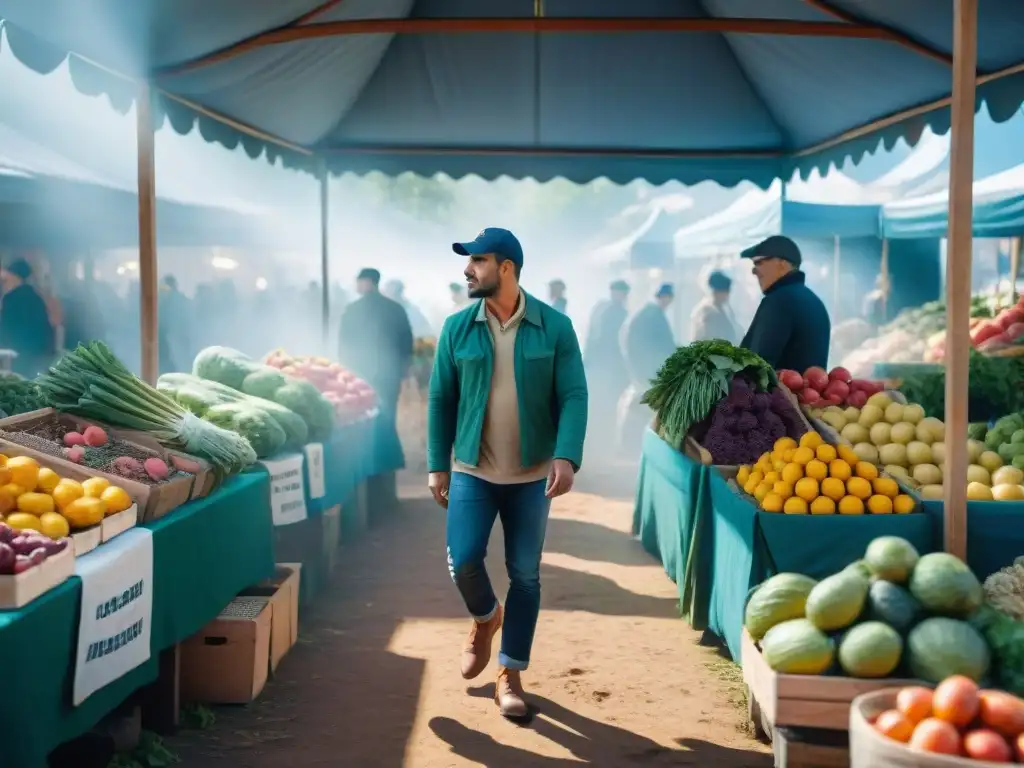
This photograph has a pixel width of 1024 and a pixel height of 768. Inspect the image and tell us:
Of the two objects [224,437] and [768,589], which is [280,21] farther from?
[768,589]

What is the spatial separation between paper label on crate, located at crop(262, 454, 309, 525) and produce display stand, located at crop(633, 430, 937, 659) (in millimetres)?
2175

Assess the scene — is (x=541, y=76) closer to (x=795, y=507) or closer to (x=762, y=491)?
(x=762, y=491)

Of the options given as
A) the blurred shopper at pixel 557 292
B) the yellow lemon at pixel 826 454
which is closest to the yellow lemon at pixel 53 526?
the yellow lemon at pixel 826 454

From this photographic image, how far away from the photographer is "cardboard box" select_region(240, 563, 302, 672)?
205 inches

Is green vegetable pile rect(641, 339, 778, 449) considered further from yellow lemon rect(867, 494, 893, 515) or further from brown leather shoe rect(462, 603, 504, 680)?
brown leather shoe rect(462, 603, 504, 680)

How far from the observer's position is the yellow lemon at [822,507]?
181 inches

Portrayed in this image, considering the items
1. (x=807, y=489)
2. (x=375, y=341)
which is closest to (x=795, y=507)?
(x=807, y=489)

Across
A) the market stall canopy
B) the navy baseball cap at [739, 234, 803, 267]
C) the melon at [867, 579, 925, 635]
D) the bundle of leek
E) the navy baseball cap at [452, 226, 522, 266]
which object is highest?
the market stall canopy

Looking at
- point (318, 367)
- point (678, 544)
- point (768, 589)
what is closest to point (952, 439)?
point (768, 589)

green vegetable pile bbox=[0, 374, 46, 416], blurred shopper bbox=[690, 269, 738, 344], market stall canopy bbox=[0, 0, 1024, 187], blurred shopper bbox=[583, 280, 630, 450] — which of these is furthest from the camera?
blurred shopper bbox=[583, 280, 630, 450]

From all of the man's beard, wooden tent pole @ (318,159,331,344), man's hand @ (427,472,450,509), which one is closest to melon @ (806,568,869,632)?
man's hand @ (427,472,450,509)

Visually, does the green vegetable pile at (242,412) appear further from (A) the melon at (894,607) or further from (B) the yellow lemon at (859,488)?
(A) the melon at (894,607)

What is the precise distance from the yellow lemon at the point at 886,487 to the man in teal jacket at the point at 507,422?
4.48 ft

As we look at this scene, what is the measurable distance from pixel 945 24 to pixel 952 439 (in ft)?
9.45
